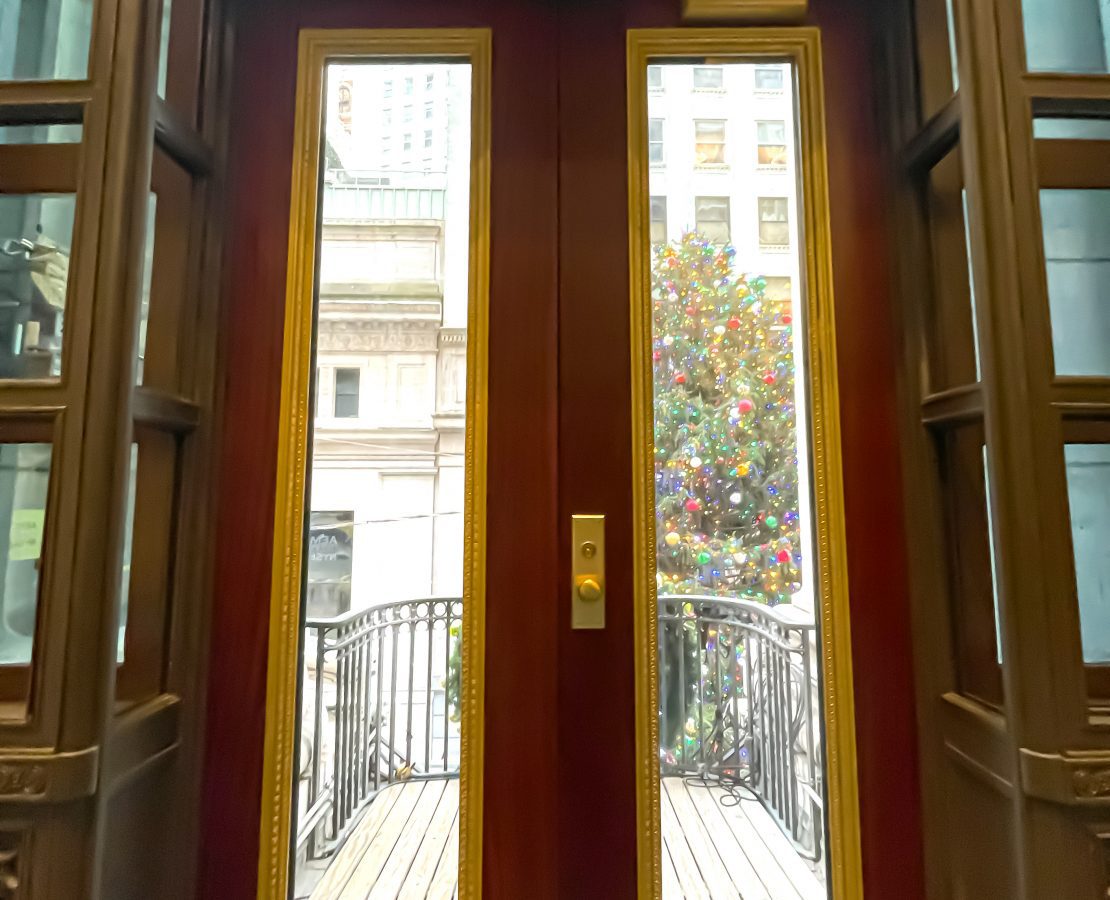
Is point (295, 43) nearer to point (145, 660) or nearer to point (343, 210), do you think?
point (343, 210)

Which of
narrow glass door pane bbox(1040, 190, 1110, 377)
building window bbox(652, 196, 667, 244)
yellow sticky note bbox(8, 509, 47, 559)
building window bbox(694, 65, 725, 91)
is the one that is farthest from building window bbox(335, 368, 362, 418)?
narrow glass door pane bbox(1040, 190, 1110, 377)

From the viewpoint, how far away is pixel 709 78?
1336mm

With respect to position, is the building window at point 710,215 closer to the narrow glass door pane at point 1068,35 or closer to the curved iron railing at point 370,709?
A: the narrow glass door pane at point 1068,35

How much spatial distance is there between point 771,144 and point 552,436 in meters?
0.76

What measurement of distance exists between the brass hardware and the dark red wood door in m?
0.02

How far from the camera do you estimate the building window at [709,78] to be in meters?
1.33

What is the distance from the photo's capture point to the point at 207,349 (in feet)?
4.12

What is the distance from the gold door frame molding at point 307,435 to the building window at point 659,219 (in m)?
0.34

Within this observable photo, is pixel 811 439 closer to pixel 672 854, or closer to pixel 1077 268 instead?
pixel 1077 268

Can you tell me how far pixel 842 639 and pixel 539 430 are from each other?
697mm

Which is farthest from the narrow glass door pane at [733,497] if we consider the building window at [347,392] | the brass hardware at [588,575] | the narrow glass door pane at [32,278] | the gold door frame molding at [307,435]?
the narrow glass door pane at [32,278]

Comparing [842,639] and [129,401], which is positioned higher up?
[129,401]

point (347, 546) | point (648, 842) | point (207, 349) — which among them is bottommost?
point (648, 842)

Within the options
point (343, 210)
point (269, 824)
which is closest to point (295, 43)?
point (343, 210)
